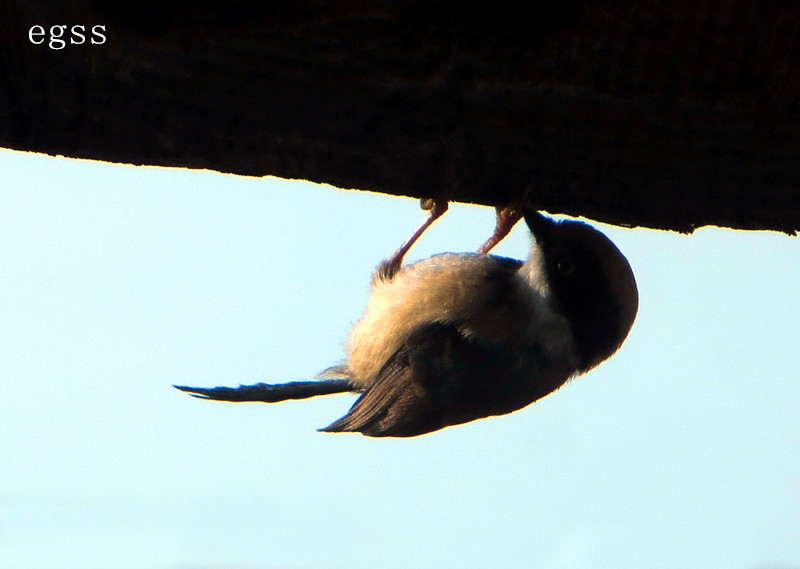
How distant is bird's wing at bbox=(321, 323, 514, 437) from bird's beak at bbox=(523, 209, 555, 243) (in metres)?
0.47

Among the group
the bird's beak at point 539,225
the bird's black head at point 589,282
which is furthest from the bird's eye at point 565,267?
the bird's beak at point 539,225

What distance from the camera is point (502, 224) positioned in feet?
9.04

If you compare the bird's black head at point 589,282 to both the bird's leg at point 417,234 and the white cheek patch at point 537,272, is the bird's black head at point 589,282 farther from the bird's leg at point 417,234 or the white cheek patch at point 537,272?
the bird's leg at point 417,234

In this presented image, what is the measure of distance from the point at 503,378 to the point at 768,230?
3.69 feet

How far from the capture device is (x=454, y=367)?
9.77ft

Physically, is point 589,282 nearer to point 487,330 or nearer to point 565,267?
point 565,267

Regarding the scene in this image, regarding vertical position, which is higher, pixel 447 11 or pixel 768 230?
pixel 447 11

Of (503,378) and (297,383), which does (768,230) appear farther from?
(297,383)

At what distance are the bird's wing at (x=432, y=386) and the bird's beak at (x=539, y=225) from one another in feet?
1.53

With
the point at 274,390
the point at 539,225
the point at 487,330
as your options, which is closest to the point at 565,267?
the point at 539,225

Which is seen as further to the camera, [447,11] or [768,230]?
[768,230]

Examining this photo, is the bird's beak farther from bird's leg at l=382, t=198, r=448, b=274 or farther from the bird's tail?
the bird's tail

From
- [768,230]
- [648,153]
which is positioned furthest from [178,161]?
[768,230]

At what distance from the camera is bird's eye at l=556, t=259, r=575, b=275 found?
9.14ft
